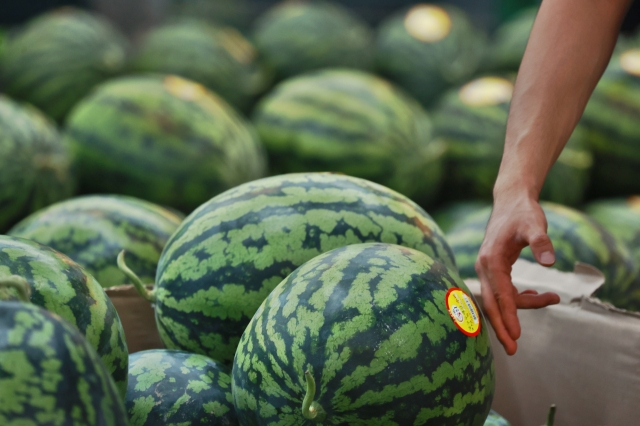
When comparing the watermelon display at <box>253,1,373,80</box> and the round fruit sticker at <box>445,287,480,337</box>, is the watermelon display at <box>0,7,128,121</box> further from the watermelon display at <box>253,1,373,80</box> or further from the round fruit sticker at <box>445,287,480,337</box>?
the round fruit sticker at <box>445,287,480,337</box>

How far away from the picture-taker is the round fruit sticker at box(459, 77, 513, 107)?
3361 millimetres

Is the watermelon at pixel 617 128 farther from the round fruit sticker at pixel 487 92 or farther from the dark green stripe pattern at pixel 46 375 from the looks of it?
the dark green stripe pattern at pixel 46 375

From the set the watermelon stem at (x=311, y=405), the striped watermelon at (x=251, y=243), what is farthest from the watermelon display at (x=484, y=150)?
the watermelon stem at (x=311, y=405)

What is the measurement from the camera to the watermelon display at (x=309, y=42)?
4008mm

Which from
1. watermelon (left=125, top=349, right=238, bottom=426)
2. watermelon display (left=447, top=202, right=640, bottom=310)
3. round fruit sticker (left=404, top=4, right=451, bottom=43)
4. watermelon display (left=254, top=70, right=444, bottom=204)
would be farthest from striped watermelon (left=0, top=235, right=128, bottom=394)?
round fruit sticker (left=404, top=4, right=451, bottom=43)

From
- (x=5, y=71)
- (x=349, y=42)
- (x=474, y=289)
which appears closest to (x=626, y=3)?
(x=474, y=289)

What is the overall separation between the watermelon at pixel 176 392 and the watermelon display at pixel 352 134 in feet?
5.80

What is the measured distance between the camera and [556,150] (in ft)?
4.96

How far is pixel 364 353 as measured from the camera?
3.38 ft

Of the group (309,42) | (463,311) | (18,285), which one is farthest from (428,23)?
(18,285)

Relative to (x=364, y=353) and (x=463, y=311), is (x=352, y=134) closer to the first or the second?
(x=463, y=311)

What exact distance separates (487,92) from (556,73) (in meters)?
1.93

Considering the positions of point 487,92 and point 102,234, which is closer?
point 102,234

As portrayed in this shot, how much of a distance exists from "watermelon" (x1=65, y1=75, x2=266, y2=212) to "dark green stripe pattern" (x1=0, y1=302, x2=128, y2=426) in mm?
2029
